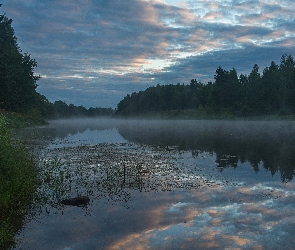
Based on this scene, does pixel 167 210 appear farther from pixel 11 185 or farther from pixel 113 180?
pixel 11 185

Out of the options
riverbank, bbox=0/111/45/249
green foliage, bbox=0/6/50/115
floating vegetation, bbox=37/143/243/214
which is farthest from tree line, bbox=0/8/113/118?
riverbank, bbox=0/111/45/249

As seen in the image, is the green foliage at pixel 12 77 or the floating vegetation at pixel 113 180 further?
the green foliage at pixel 12 77

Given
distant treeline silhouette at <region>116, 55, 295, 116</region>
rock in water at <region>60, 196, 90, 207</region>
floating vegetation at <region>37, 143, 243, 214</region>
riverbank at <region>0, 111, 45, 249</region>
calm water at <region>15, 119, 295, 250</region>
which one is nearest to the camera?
calm water at <region>15, 119, 295, 250</region>

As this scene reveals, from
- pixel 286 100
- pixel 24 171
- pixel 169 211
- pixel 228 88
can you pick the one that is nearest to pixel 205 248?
pixel 169 211

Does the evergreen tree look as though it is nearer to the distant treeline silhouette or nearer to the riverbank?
the riverbank

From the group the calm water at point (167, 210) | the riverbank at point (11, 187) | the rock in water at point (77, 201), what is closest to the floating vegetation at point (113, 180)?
the calm water at point (167, 210)

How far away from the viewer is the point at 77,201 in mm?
15211

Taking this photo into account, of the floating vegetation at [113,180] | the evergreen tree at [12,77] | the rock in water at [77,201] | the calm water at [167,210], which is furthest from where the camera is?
the evergreen tree at [12,77]

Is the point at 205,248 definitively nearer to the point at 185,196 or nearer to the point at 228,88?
the point at 185,196

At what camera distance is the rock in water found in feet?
49.5

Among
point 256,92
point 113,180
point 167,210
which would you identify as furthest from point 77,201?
point 256,92

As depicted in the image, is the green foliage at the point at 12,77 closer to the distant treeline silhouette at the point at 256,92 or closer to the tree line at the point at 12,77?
the tree line at the point at 12,77

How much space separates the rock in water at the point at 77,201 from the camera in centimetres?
1508

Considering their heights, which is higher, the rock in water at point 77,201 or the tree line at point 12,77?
the tree line at point 12,77
